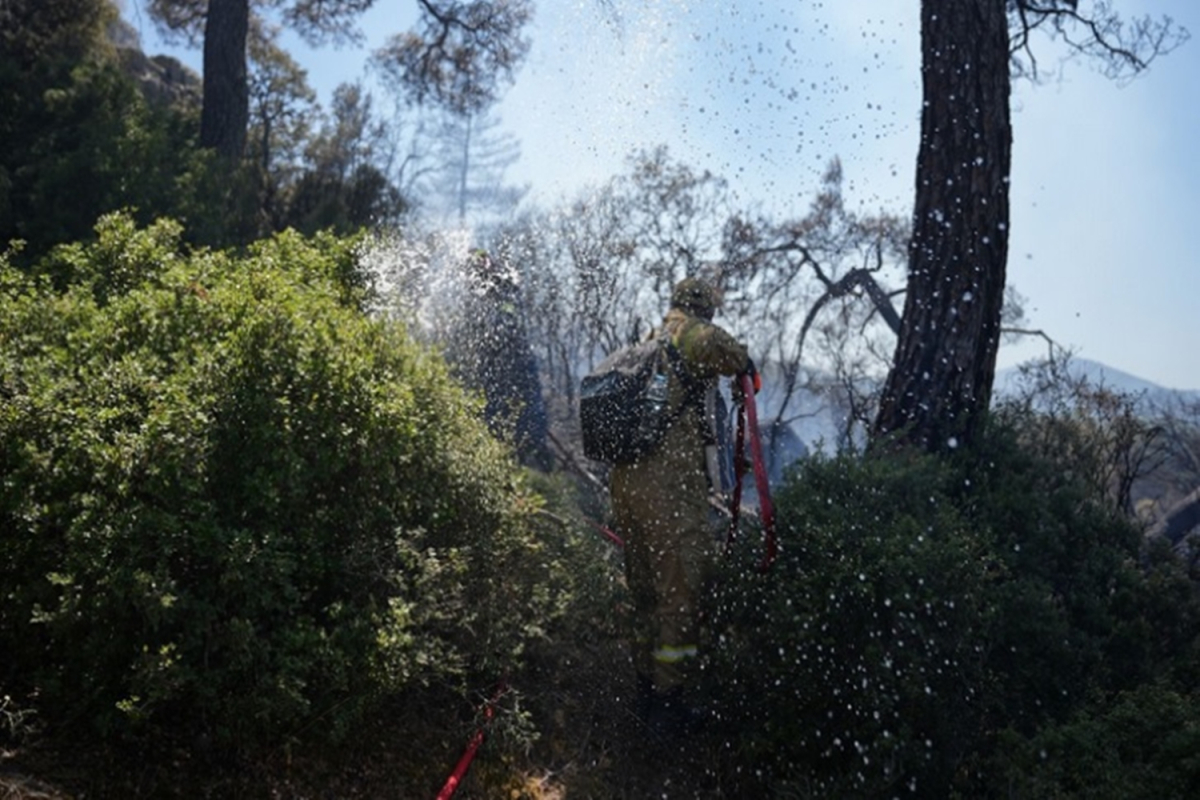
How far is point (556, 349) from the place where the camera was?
1326 centimetres

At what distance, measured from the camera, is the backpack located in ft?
14.6

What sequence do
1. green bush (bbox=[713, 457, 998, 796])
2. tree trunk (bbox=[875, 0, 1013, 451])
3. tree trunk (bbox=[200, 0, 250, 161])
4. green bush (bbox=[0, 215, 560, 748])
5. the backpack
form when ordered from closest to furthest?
green bush (bbox=[0, 215, 560, 748]), green bush (bbox=[713, 457, 998, 796]), the backpack, tree trunk (bbox=[875, 0, 1013, 451]), tree trunk (bbox=[200, 0, 250, 161])

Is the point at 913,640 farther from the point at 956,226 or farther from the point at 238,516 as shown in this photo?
the point at 956,226

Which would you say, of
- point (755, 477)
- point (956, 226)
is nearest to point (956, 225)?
point (956, 226)

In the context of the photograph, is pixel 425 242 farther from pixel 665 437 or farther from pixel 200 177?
pixel 665 437

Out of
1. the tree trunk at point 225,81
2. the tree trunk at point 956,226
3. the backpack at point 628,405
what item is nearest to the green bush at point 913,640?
the backpack at point 628,405

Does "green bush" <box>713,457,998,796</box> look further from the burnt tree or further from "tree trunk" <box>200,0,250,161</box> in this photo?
"tree trunk" <box>200,0,250,161</box>

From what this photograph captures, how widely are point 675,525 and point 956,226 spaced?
105 inches

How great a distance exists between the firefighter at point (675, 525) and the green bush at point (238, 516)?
58 cm

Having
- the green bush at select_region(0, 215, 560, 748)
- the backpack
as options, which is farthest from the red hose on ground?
the backpack

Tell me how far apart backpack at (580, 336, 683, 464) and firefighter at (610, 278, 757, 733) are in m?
0.06

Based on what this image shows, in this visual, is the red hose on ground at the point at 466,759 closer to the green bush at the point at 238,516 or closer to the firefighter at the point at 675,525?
the green bush at the point at 238,516

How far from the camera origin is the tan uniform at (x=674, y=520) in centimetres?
434

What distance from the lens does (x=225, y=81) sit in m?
9.45
